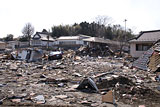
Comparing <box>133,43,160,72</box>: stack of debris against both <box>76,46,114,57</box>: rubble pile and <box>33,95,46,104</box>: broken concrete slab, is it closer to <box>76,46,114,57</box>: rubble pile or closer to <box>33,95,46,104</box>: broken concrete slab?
<box>33,95,46,104</box>: broken concrete slab

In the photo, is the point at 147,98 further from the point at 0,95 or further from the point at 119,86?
the point at 0,95

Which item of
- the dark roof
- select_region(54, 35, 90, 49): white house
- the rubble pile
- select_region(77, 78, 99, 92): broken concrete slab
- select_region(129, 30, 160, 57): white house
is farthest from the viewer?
select_region(54, 35, 90, 49): white house

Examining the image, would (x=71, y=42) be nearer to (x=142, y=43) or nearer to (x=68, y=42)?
(x=68, y=42)

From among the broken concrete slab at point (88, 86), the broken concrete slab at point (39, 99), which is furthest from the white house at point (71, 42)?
the broken concrete slab at point (39, 99)

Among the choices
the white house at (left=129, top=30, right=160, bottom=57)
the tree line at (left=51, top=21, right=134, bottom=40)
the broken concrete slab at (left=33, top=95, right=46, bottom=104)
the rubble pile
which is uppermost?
the tree line at (left=51, top=21, right=134, bottom=40)

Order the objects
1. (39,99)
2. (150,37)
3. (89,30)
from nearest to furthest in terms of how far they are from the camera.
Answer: (39,99)
(150,37)
(89,30)

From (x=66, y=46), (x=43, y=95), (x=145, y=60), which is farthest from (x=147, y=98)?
(x=66, y=46)

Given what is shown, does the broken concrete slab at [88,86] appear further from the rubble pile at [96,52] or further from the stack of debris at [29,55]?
the rubble pile at [96,52]

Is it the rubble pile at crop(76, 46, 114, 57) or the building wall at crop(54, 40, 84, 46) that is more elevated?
the building wall at crop(54, 40, 84, 46)

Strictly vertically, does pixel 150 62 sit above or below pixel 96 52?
below

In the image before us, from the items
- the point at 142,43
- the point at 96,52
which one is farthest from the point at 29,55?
the point at 142,43

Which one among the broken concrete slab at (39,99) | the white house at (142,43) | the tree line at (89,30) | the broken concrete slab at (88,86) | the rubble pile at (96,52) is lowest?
the broken concrete slab at (39,99)

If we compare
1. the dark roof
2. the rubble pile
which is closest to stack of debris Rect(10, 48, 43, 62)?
the rubble pile

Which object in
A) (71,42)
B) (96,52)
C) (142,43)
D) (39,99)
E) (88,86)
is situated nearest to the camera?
(39,99)
